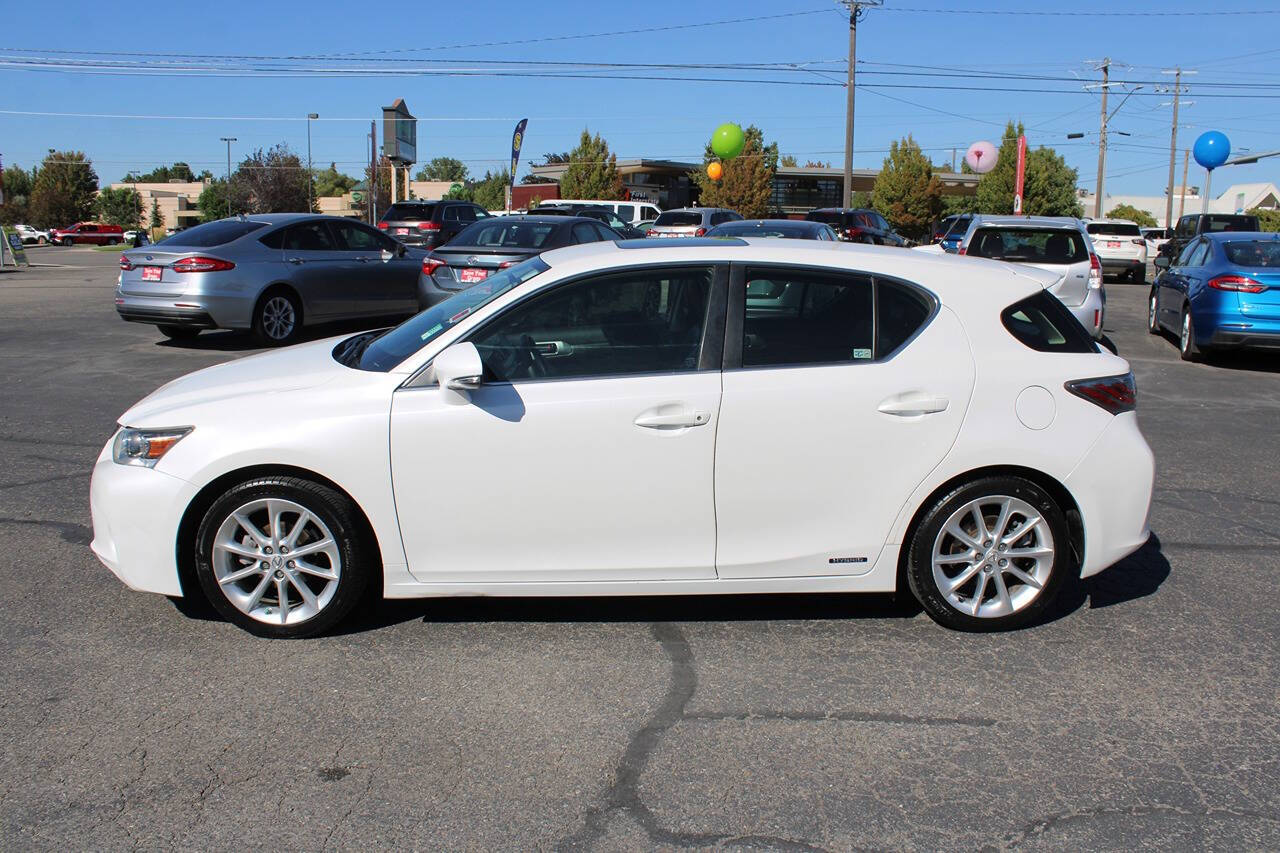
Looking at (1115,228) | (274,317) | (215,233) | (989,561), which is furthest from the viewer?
(1115,228)

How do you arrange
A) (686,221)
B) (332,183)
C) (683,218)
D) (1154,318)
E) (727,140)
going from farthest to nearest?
(332,183) → (727,140) → (683,218) → (686,221) → (1154,318)

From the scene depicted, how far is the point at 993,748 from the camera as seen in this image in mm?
3824

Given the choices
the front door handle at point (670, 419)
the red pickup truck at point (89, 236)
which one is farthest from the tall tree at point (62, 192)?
the front door handle at point (670, 419)

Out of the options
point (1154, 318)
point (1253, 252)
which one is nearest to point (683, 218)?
point (1154, 318)

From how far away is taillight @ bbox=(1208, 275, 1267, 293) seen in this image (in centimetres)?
1254

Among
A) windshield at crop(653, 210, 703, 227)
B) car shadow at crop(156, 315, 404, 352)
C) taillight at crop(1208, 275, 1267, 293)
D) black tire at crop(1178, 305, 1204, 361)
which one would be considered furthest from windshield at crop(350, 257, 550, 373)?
windshield at crop(653, 210, 703, 227)

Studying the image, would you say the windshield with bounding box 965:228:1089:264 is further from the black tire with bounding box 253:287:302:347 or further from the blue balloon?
the blue balloon

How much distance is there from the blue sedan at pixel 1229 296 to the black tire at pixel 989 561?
932 centimetres

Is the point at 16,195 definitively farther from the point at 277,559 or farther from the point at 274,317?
the point at 277,559

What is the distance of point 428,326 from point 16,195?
115 meters

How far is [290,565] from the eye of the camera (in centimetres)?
461

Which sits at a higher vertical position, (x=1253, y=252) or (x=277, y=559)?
(x=1253, y=252)

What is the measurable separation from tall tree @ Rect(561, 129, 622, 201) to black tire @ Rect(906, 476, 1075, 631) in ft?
206

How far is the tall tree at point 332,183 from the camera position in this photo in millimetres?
137125
